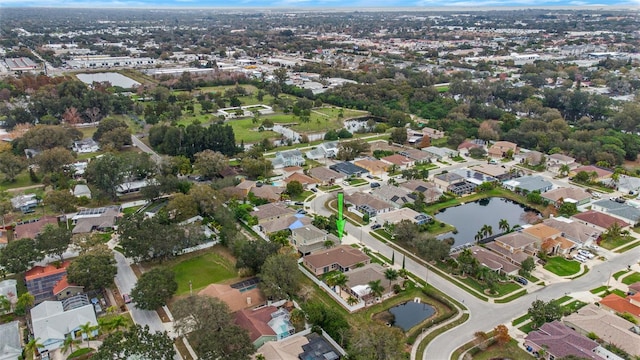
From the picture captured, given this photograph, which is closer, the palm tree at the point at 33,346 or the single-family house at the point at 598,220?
the palm tree at the point at 33,346

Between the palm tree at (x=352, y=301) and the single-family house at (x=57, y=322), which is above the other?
the single-family house at (x=57, y=322)

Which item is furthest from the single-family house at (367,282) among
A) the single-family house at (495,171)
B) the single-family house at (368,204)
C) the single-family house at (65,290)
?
the single-family house at (495,171)

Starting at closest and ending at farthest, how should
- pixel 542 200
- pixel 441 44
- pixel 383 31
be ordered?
pixel 542 200
pixel 441 44
pixel 383 31

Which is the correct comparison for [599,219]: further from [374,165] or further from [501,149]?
[374,165]

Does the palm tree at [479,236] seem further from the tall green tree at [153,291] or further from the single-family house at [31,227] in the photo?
the single-family house at [31,227]

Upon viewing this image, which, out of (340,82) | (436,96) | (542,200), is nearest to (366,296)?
(542,200)

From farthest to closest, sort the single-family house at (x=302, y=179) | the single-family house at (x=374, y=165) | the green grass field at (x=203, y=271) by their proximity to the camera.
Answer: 1. the single-family house at (x=374, y=165)
2. the single-family house at (x=302, y=179)
3. the green grass field at (x=203, y=271)

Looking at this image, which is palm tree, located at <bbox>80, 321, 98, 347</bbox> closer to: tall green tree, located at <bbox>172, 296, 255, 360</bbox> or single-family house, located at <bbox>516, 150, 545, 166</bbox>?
tall green tree, located at <bbox>172, 296, 255, 360</bbox>

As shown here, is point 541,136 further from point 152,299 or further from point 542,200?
point 152,299
